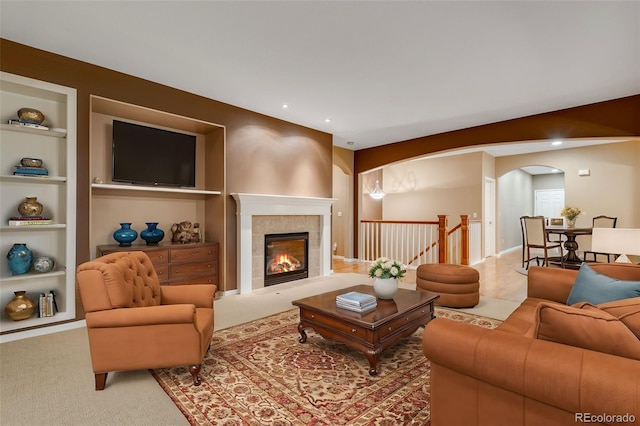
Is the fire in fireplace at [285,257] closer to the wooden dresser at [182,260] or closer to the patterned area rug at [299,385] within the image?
the wooden dresser at [182,260]

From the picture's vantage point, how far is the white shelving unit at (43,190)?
3.10 metres

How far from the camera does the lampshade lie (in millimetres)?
2684

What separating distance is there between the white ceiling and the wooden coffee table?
A: 236cm

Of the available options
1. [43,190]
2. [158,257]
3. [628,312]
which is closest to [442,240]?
[158,257]

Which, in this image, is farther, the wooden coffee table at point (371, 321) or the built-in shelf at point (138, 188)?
the built-in shelf at point (138, 188)

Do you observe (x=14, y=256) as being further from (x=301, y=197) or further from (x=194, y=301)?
(x=301, y=197)

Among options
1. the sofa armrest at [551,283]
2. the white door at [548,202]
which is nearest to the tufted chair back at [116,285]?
the sofa armrest at [551,283]

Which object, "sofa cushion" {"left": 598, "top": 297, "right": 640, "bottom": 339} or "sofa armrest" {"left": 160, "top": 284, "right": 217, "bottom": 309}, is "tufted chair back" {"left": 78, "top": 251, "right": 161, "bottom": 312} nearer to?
"sofa armrest" {"left": 160, "top": 284, "right": 217, "bottom": 309}

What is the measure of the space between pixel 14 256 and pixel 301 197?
11.8 ft

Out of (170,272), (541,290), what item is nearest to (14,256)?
(170,272)

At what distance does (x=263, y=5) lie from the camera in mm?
2406

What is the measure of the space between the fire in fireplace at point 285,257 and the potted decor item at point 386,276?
2.65 meters

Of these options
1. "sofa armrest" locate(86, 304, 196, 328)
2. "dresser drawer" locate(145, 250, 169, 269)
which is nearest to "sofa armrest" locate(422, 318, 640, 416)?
"sofa armrest" locate(86, 304, 196, 328)

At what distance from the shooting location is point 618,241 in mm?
2771
